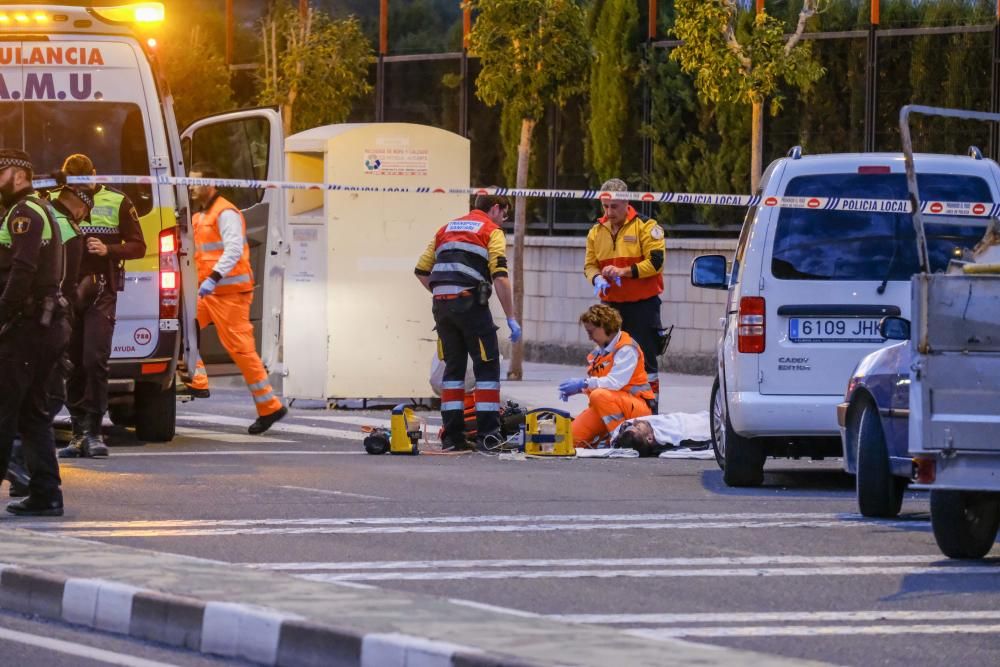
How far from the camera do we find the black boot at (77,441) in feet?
45.2

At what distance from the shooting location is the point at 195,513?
35.4ft

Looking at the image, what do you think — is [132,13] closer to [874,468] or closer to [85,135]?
[85,135]

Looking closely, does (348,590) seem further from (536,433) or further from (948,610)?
(536,433)

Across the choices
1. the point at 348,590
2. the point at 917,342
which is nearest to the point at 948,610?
the point at 917,342

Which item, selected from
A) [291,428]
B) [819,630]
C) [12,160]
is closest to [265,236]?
[291,428]

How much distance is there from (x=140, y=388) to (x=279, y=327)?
3.87m

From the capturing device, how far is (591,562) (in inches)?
362

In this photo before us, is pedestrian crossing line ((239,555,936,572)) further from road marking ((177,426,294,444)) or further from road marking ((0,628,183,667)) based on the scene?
road marking ((177,426,294,444))

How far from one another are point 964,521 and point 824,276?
9.36 feet

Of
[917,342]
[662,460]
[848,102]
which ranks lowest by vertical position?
[662,460]

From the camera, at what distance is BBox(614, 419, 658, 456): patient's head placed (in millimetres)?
14266

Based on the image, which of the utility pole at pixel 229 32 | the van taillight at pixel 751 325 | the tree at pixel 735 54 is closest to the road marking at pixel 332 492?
the van taillight at pixel 751 325

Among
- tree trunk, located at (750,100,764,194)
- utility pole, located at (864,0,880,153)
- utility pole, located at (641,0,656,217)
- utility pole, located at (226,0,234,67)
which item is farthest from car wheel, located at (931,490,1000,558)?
utility pole, located at (226,0,234,67)

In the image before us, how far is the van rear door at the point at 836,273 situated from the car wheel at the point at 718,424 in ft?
2.57
